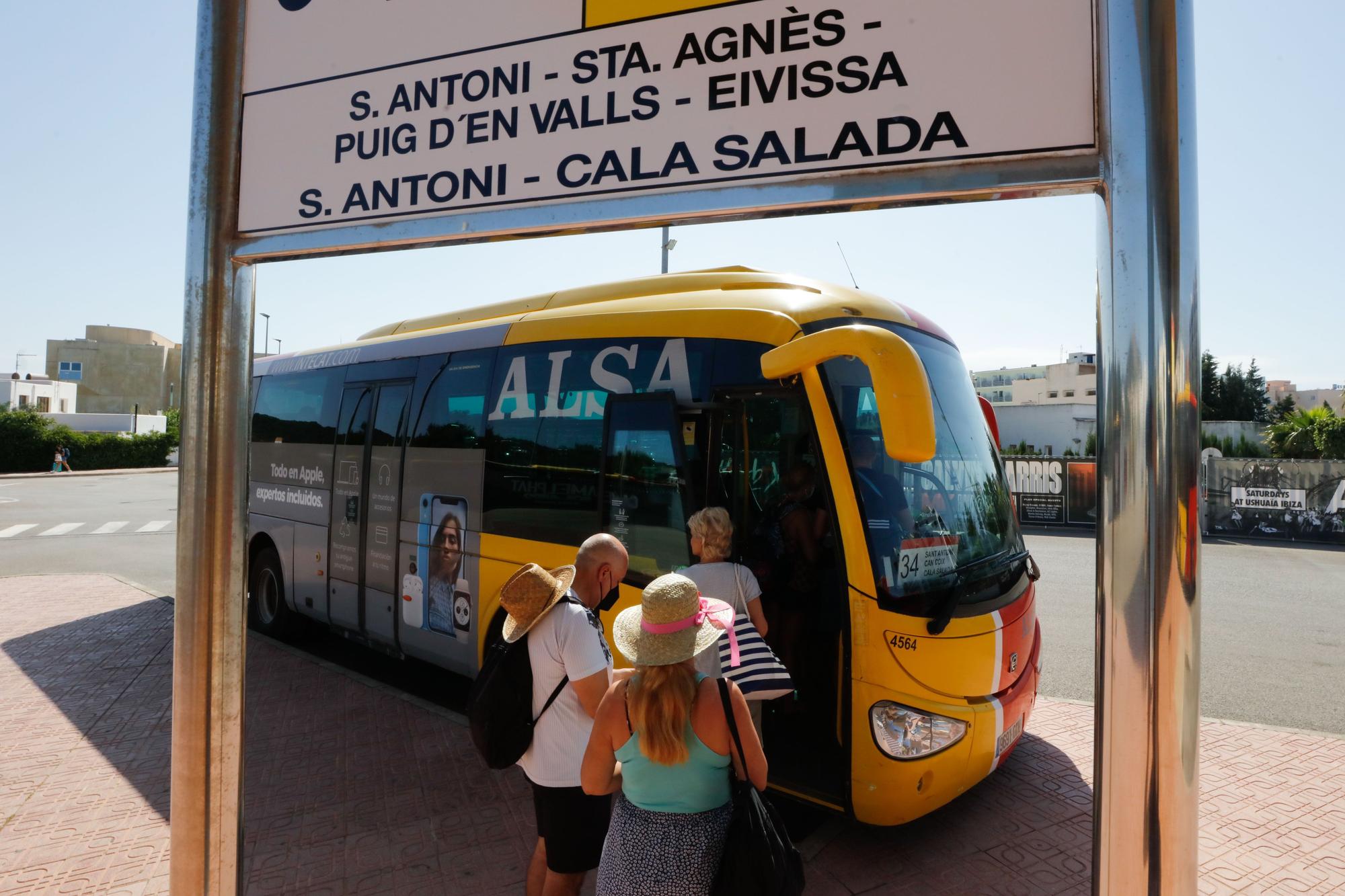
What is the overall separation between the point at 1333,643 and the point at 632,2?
12140mm

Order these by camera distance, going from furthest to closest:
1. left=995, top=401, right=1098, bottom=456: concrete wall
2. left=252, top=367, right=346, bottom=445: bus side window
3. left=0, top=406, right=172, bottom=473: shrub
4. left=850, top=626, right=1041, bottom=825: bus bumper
→ left=995, top=401, right=1098, bottom=456: concrete wall → left=0, top=406, right=172, bottom=473: shrub → left=252, top=367, right=346, bottom=445: bus side window → left=850, top=626, right=1041, bottom=825: bus bumper

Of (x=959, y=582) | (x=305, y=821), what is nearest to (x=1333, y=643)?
(x=959, y=582)

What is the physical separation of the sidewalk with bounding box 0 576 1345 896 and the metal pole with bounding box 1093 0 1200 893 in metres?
3.43

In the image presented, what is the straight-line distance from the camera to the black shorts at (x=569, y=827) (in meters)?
3.23

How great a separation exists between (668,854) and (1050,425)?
1947 inches

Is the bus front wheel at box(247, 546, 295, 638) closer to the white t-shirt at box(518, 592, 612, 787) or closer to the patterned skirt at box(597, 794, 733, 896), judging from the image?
the white t-shirt at box(518, 592, 612, 787)

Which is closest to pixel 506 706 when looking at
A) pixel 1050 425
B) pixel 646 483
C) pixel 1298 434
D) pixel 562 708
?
pixel 562 708

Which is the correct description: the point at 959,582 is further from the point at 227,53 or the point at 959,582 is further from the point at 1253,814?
the point at 227,53

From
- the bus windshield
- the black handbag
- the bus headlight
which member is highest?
the bus windshield

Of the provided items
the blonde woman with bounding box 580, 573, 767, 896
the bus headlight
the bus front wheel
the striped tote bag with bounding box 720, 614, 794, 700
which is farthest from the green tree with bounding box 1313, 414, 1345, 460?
the blonde woman with bounding box 580, 573, 767, 896

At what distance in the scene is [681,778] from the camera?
257cm

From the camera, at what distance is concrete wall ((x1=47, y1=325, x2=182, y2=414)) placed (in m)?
85.7

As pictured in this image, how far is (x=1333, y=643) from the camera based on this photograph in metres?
9.92

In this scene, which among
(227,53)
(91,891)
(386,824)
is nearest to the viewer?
(227,53)
